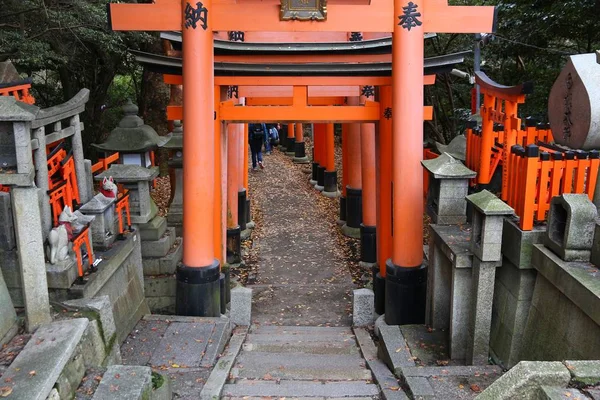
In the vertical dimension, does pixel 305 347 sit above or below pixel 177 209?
below

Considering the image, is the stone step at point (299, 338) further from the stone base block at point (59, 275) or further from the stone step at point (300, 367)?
the stone base block at point (59, 275)

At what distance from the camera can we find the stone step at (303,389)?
601 centimetres

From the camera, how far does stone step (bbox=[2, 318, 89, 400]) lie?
415cm

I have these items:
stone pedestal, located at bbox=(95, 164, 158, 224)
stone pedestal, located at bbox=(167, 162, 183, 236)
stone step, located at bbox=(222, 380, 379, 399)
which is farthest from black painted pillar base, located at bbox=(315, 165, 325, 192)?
stone step, located at bbox=(222, 380, 379, 399)

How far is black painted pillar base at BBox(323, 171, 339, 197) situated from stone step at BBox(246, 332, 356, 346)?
10.7 m

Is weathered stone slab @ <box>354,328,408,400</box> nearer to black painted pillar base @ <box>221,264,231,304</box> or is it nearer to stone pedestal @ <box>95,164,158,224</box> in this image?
black painted pillar base @ <box>221,264,231,304</box>

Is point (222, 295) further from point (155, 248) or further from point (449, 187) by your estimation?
point (449, 187)

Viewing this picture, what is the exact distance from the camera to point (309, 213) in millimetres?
17828

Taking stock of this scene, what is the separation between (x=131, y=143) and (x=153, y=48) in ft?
29.6

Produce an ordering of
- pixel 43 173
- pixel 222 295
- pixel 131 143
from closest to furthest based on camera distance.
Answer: pixel 43 173, pixel 222 295, pixel 131 143

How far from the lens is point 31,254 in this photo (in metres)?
5.41

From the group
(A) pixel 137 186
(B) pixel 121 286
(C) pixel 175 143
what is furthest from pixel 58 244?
(C) pixel 175 143

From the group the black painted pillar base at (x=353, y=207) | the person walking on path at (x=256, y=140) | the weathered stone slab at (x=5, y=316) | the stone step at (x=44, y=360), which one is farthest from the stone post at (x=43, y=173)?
the person walking on path at (x=256, y=140)

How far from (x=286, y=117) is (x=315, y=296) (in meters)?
3.99
